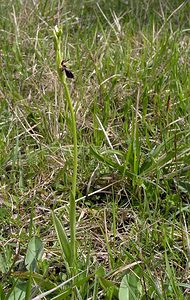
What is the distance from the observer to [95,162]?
66.7 inches

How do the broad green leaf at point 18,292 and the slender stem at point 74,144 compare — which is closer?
the slender stem at point 74,144

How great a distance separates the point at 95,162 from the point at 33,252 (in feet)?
1.45

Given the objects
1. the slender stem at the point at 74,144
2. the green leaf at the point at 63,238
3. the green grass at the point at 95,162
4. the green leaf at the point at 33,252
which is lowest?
the green grass at the point at 95,162

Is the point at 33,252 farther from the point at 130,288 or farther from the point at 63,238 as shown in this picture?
the point at 130,288

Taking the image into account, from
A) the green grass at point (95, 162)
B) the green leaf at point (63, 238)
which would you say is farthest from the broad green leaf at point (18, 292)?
the green leaf at point (63, 238)

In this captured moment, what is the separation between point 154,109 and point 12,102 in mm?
484

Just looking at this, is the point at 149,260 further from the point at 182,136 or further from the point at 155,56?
the point at 155,56

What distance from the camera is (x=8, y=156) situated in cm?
171

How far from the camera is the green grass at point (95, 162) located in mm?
1244

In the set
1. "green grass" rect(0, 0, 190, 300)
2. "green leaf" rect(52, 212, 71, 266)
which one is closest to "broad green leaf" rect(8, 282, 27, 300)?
"green grass" rect(0, 0, 190, 300)

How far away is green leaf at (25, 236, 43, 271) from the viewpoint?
51.2 inches

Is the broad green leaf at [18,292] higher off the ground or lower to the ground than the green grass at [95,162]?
higher

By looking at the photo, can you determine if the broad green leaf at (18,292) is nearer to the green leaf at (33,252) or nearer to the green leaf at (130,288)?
the green leaf at (33,252)

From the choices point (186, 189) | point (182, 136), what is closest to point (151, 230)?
point (186, 189)
